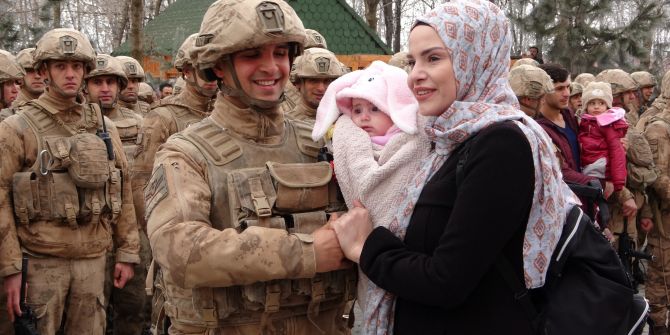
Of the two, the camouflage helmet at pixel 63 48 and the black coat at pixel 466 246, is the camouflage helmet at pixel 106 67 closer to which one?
the camouflage helmet at pixel 63 48

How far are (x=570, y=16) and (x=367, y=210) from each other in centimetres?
1246

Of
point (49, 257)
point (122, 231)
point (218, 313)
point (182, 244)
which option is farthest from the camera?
point (122, 231)

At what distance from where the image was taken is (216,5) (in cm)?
300

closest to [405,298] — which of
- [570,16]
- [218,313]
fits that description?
[218,313]

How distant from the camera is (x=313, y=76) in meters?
7.00

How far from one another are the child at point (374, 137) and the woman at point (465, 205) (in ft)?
0.23

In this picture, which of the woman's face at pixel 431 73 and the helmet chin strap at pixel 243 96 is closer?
the woman's face at pixel 431 73

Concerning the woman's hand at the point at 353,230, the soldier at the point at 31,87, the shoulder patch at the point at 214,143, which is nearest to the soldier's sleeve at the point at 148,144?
→ the soldier at the point at 31,87

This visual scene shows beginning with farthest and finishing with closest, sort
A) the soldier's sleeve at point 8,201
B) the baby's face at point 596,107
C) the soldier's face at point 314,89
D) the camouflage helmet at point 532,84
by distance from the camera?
1. the soldier's face at point 314,89
2. the baby's face at point 596,107
3. the camouflage helmet at point 532,84
4. the soldier's sleeve at point 8,201

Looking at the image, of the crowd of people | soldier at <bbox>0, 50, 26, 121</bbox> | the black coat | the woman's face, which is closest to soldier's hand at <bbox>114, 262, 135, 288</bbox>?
the crowd of people

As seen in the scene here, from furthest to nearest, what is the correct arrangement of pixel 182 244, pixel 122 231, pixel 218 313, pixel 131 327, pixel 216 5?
pixel 131 327 < pixel 122 231 < pixel 216 5 < pixel 218 313 < pixel 182 244

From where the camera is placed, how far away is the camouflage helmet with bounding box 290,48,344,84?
6.98 m

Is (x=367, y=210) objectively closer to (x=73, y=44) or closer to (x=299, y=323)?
(x=299, y=323)

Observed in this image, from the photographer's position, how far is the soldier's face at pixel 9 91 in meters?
7.38
